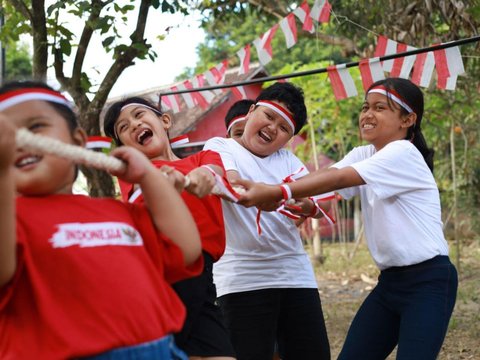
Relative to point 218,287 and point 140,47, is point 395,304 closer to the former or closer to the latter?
point 218,287

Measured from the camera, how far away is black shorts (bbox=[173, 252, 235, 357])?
2.71 m

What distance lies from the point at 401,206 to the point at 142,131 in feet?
4.05

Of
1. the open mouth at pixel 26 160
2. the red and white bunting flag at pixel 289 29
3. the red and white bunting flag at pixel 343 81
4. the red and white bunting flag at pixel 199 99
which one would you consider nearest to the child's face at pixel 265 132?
the red and white bunting flag at pixel 343 81

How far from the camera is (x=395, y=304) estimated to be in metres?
3.26

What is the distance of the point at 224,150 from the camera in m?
3.56

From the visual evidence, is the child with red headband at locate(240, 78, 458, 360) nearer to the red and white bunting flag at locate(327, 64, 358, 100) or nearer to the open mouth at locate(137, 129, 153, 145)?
the open mouth at locate(137, 129, 153, 145)

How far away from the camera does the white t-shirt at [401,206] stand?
125 inches

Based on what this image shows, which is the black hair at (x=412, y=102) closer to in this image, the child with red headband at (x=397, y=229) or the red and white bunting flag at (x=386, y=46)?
the child with red headband at (x=397, y=229)

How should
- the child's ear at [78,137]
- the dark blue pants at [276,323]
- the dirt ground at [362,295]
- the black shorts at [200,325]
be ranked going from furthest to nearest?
the dirt ground at [362,295] < the dark blue pants at [276,323] < the black shorts at [200,325] < the child's ear at [78,137]

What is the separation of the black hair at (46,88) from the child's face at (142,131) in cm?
91

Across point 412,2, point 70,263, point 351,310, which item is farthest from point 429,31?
point 70,263

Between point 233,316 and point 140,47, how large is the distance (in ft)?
8.09

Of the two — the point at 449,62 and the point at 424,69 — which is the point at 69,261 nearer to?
the point at 449,62

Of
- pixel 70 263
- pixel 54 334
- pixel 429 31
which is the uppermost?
pixel 429 31
